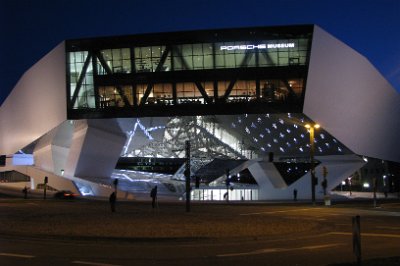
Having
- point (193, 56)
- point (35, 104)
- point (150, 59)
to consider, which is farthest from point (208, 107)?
point (35, 104)

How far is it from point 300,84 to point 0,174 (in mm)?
41951

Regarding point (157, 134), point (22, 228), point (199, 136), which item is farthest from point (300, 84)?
point (22, 228)

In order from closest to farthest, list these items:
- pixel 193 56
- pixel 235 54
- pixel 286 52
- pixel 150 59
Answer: pixel 286 52
pixel 235 54
pixel 193 56
pixel 150 59

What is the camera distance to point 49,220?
2333 centimetres

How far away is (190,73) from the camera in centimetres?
6175

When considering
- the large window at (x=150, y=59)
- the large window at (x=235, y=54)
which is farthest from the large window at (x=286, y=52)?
the large window at (x=150, y=59)

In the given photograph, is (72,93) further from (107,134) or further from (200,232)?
(200,232)

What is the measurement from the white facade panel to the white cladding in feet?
95.2

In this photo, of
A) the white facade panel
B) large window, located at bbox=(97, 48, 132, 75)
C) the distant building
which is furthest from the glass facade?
the white facade panel

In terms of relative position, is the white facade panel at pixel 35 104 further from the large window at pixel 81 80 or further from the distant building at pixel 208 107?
the large window at pixel 81 80

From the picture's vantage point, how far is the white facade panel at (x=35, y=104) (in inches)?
2606

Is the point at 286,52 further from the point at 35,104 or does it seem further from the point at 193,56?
the point at 35,104

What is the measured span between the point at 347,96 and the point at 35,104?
38203 mm

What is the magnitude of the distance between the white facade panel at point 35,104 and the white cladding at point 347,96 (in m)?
29.0
